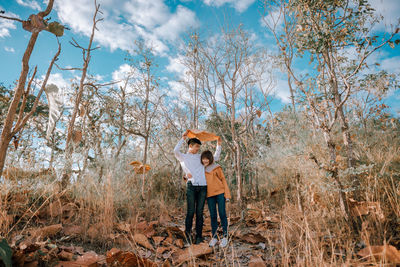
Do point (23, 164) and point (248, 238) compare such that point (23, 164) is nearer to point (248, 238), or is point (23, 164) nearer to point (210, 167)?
point (210, 167)

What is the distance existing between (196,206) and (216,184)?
0.45 meters

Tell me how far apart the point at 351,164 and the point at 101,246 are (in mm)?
3187

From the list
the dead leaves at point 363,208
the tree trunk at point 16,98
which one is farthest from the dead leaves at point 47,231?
the dead leaves at point 363,208

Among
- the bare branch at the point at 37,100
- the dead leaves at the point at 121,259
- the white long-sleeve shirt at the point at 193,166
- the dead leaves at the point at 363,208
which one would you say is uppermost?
the bare branch at the point at 37,100

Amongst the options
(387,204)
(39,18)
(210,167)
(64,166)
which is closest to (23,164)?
(64,166)

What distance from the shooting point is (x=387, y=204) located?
2688mm

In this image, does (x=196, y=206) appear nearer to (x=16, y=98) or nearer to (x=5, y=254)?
(x=5, y=254)

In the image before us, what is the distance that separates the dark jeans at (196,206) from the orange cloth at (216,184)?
10cm

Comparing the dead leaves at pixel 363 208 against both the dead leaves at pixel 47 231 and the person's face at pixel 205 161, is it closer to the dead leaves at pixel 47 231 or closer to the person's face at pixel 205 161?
the person's face at pixel 205 161

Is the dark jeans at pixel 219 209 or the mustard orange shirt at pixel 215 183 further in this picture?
the mustard orange shirt at pixel 215 183

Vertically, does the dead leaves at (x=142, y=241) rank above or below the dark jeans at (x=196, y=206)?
below

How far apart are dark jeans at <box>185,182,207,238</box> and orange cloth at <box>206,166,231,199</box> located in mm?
99

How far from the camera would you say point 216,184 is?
330cm

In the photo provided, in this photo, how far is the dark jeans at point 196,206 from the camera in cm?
314
